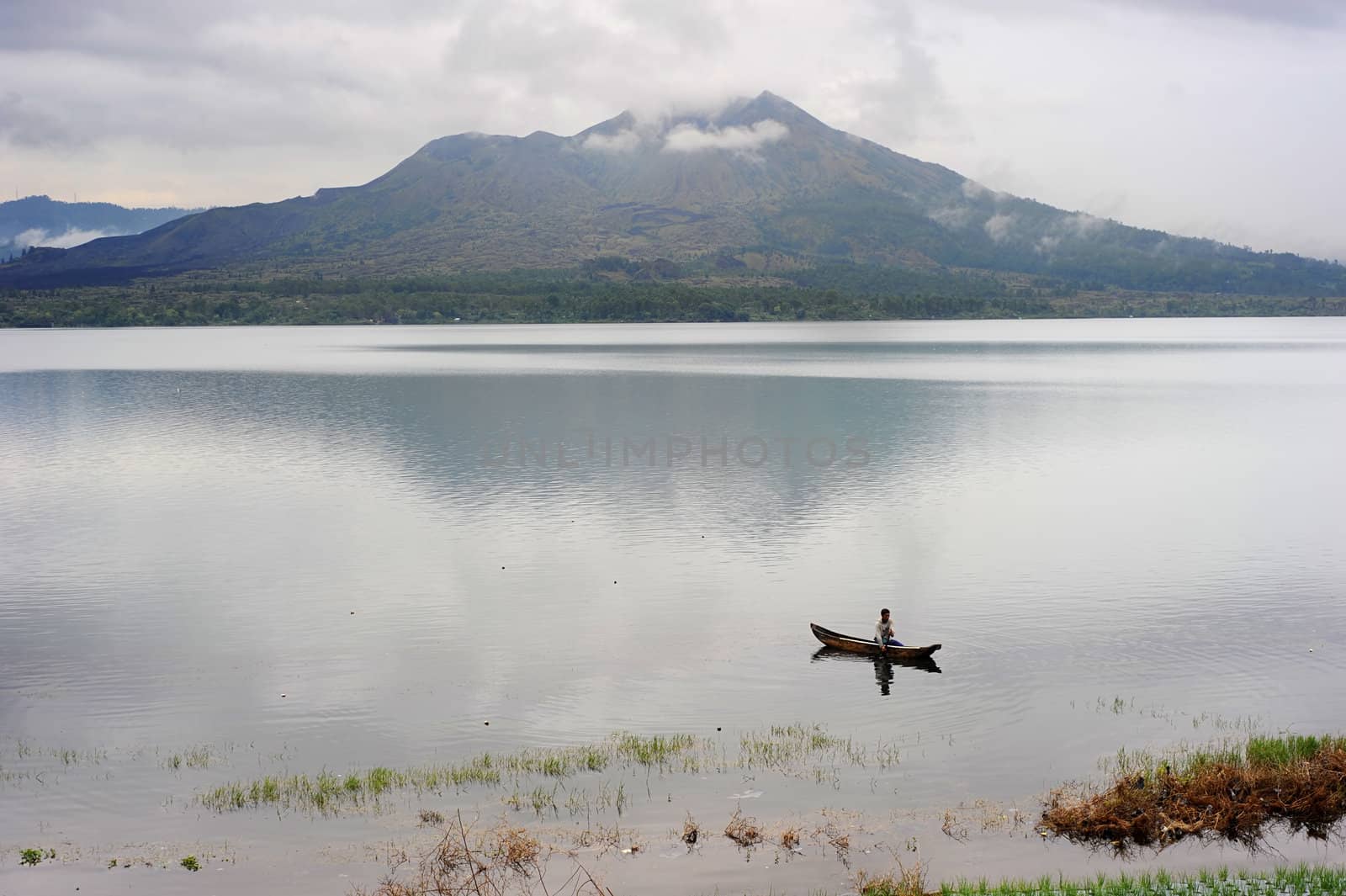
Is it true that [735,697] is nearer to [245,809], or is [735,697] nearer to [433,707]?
[433,707]

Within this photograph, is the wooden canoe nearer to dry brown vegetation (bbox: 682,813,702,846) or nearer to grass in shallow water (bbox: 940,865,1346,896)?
dry brown vegetation (bbox: 682,813,702,846)

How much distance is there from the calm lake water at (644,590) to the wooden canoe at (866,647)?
463 mm

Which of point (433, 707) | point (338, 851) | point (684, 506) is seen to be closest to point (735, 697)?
point (433, 707)

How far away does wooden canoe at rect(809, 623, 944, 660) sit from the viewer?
2438cm

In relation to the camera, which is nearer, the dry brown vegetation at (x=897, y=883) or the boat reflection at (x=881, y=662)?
the dry brown vegetation at (x=897, y=883)

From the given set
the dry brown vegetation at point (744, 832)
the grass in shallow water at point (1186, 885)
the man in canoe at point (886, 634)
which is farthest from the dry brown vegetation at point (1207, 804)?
the man in canoe at point (886, 634)

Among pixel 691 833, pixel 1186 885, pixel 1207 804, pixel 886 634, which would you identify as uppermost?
pixel 886 634

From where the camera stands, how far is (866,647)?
2481 centimetres

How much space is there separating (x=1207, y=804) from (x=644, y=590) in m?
16.9

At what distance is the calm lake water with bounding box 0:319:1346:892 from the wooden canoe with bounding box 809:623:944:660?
46 centimetres

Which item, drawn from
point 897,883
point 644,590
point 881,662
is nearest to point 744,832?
point 897,883

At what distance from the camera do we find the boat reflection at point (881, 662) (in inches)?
944

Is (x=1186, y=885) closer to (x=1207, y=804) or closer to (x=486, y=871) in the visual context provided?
(x=1207, y=804)

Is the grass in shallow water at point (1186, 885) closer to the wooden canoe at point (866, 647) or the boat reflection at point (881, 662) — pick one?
the boat reflection at point (881, 662)
